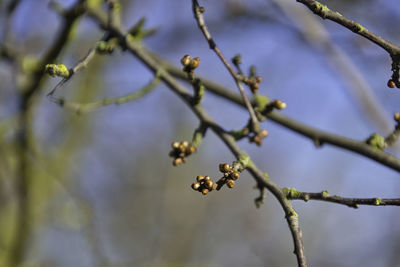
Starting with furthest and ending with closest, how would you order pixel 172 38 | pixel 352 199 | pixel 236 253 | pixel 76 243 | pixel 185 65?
pixel 236 253 → pixel 76 243 → pixel 172 38 → pixel 185 65 → pixel 352 199

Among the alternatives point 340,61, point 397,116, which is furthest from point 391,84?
point 340,61

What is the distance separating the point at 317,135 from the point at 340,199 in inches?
25.9

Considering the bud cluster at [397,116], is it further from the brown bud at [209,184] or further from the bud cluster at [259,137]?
the brown bud at [209,184]

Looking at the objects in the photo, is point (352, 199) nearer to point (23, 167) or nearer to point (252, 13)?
point (23, 167)

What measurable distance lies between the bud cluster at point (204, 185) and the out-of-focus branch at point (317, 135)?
0.66 m

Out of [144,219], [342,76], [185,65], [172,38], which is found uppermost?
[172,38]

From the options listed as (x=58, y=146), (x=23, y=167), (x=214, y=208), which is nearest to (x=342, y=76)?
(x=23, y=167)

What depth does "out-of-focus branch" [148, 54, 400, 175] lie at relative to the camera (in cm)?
126

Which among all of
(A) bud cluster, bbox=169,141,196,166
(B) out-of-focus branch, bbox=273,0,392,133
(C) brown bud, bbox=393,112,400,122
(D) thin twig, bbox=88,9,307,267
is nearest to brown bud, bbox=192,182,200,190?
(D) thin twig, bbox=88,9,307,267

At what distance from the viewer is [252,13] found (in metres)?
A: 3.84

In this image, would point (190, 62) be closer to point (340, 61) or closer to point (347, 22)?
point (347, 22)

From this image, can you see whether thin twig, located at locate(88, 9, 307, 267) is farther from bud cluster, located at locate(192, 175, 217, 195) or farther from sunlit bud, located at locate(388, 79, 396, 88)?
sunlit bud, located at locate(388, 79, 396, 88)

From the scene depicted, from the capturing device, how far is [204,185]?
2.96 feet

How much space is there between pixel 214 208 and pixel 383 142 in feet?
30.6
